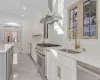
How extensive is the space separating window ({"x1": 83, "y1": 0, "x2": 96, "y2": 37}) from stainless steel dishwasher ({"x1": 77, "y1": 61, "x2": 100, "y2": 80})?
1.06m

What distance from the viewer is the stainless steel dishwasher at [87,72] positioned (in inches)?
43.5

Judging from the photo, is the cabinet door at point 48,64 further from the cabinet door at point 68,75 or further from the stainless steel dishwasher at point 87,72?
the stainless steel dishwasher at point 87,72

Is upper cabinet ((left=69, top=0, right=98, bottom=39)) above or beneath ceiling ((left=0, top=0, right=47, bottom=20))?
beneath

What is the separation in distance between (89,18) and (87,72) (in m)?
1.45

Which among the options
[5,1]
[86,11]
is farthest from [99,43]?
[5,1]

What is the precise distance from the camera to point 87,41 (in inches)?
88.4

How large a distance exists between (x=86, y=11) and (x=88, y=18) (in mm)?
179

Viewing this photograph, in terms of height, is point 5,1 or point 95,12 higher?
point 5,1

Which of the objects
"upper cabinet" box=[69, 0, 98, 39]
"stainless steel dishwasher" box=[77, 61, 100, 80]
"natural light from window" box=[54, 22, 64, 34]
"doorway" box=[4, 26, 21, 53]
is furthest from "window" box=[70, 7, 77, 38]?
"doorway" box=[4, 26, 21, 53]

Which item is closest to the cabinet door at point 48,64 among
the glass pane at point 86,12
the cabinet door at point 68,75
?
the cabinet door at point 68,75

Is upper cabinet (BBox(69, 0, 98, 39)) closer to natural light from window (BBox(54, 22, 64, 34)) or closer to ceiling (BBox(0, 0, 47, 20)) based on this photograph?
natural light from window (BBox(54, 22, 64, 34))

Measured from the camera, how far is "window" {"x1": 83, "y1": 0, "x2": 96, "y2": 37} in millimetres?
2219

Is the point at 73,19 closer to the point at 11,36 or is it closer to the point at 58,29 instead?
the point at 58,29

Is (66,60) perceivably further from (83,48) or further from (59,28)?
(59,28)
